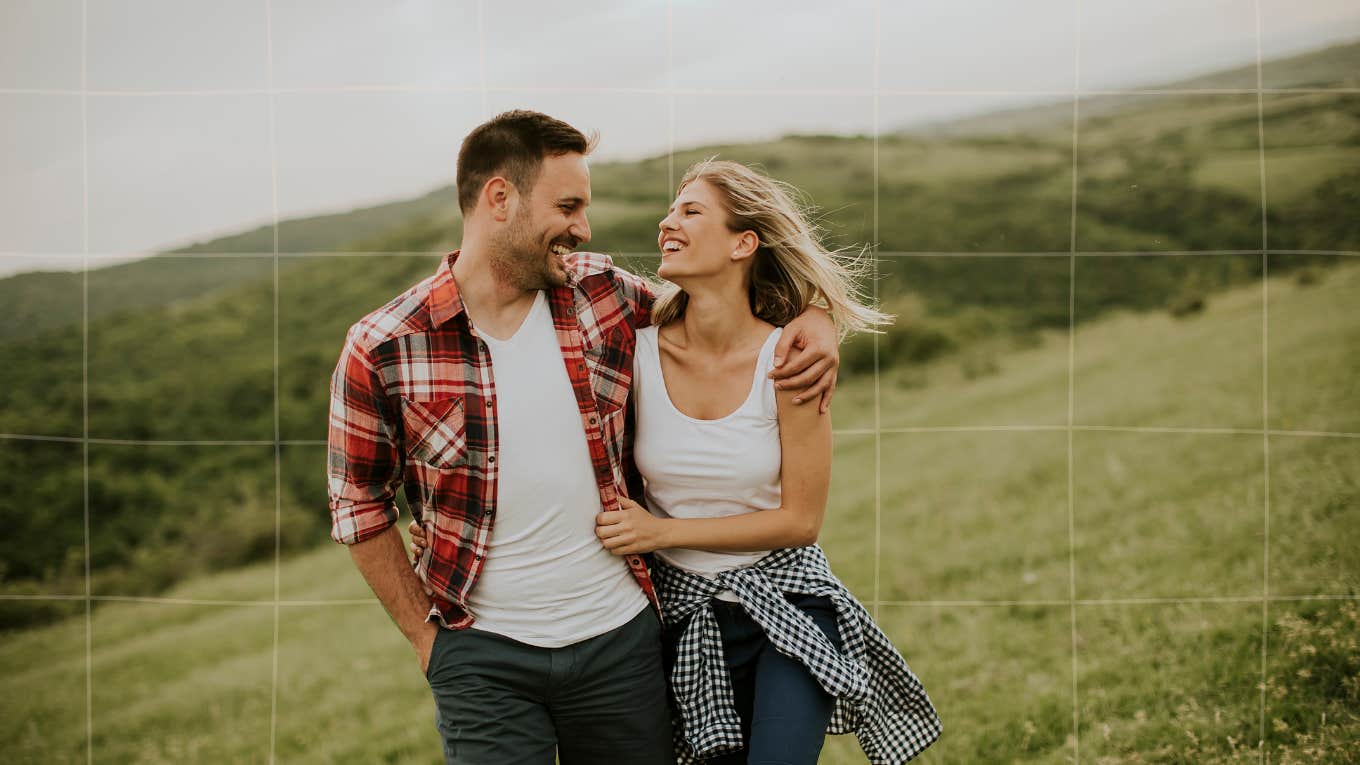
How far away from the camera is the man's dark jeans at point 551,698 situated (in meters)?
1.83

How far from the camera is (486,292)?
1929 mm

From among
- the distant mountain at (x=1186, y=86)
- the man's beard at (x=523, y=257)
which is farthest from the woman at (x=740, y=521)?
the distant mountain at (x=1186, y=86)

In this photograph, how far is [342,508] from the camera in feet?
5.99

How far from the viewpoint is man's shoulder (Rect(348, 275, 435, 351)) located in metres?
1.79

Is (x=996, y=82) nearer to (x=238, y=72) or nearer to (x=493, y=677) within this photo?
(x=238, y=72)

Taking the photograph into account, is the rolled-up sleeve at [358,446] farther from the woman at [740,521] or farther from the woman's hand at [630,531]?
the woman's hand at [630,531]

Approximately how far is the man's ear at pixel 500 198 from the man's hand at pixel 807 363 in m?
0.61

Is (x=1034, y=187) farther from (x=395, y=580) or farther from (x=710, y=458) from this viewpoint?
(x=395, y=580)

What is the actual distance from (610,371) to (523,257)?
0.29m

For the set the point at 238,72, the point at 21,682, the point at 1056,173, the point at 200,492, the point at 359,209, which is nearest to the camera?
the point at 21,682

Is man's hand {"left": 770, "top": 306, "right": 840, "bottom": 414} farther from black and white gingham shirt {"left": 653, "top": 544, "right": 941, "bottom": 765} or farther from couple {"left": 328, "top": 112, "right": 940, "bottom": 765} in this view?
black and white gingham shirt {"left": 653, "top": 544, "right": 941, "bottom": 765}

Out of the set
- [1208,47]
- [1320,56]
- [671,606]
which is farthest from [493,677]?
[1208,47]

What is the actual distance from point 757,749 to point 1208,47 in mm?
8379

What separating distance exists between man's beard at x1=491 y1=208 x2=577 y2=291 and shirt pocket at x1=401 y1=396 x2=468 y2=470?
11.2 inches
